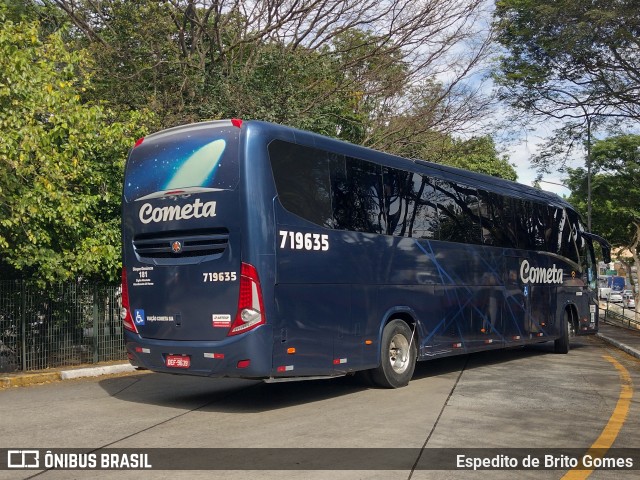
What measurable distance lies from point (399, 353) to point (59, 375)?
6.16m

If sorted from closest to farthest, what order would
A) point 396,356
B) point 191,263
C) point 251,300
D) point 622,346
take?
point 251,300, point 191,263, point 396,356, point 622,346

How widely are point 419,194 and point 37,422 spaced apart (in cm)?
688

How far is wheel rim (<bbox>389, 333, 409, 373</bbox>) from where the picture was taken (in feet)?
35.9

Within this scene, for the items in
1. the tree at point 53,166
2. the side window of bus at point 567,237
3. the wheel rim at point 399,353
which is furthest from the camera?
the side window of bus at point 567,237

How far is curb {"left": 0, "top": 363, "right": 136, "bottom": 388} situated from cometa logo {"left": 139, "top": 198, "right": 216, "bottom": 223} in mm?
4558

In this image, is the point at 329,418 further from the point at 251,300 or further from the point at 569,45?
the point at 569,45

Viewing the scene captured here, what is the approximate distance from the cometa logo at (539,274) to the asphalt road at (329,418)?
8.74ft

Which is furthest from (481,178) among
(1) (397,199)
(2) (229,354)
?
(2) (229,354)

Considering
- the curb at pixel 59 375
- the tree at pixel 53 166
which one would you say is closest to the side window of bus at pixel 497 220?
the tree at pixel 53 166

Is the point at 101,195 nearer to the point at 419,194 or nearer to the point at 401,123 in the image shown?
the point at 419,194

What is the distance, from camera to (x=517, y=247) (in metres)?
15.0

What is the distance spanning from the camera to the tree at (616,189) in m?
38.5

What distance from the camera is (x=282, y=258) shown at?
28.7 ft

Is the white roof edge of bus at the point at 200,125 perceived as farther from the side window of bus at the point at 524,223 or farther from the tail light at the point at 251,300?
the side window of bus at the point at 524,223
